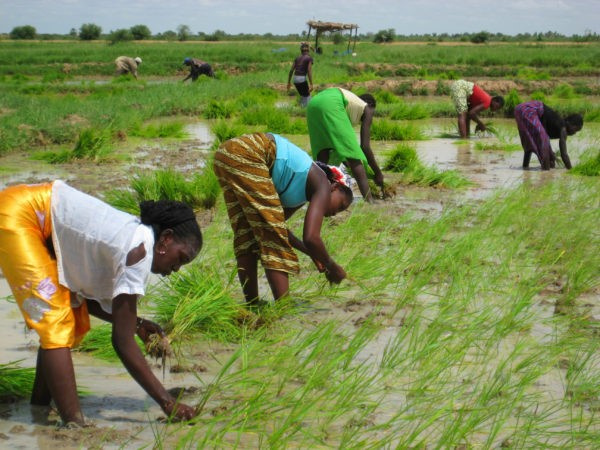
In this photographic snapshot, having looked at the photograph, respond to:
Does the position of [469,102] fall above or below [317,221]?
above

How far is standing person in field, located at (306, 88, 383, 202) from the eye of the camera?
5.80m

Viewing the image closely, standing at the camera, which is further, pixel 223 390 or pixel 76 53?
pixel 76 53

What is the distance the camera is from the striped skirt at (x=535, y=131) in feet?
27.2

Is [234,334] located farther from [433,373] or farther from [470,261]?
[470,261]

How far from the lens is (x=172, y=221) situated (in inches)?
97.7

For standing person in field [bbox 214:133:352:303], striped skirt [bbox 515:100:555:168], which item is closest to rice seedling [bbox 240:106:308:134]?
striped skirt [bbox 515:100:555:168]

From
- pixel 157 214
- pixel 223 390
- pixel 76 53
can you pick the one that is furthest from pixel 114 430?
pixel 76 53

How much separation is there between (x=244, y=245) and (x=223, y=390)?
0.99 m

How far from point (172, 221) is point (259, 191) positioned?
35.6 inches

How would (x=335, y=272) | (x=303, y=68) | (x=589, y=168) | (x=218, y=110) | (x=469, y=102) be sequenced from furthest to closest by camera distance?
(x=303, y=68), (x=218, y=110), (x=469, y=102), (x=589, y=168), (x=335, y=272)

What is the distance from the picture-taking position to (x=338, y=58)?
99.5 ft

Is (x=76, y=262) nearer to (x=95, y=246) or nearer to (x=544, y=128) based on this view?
(x=95, y=246)

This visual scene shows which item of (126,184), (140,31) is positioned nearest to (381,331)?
(126,184)

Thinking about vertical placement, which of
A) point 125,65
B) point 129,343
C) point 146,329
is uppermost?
point 125,65
